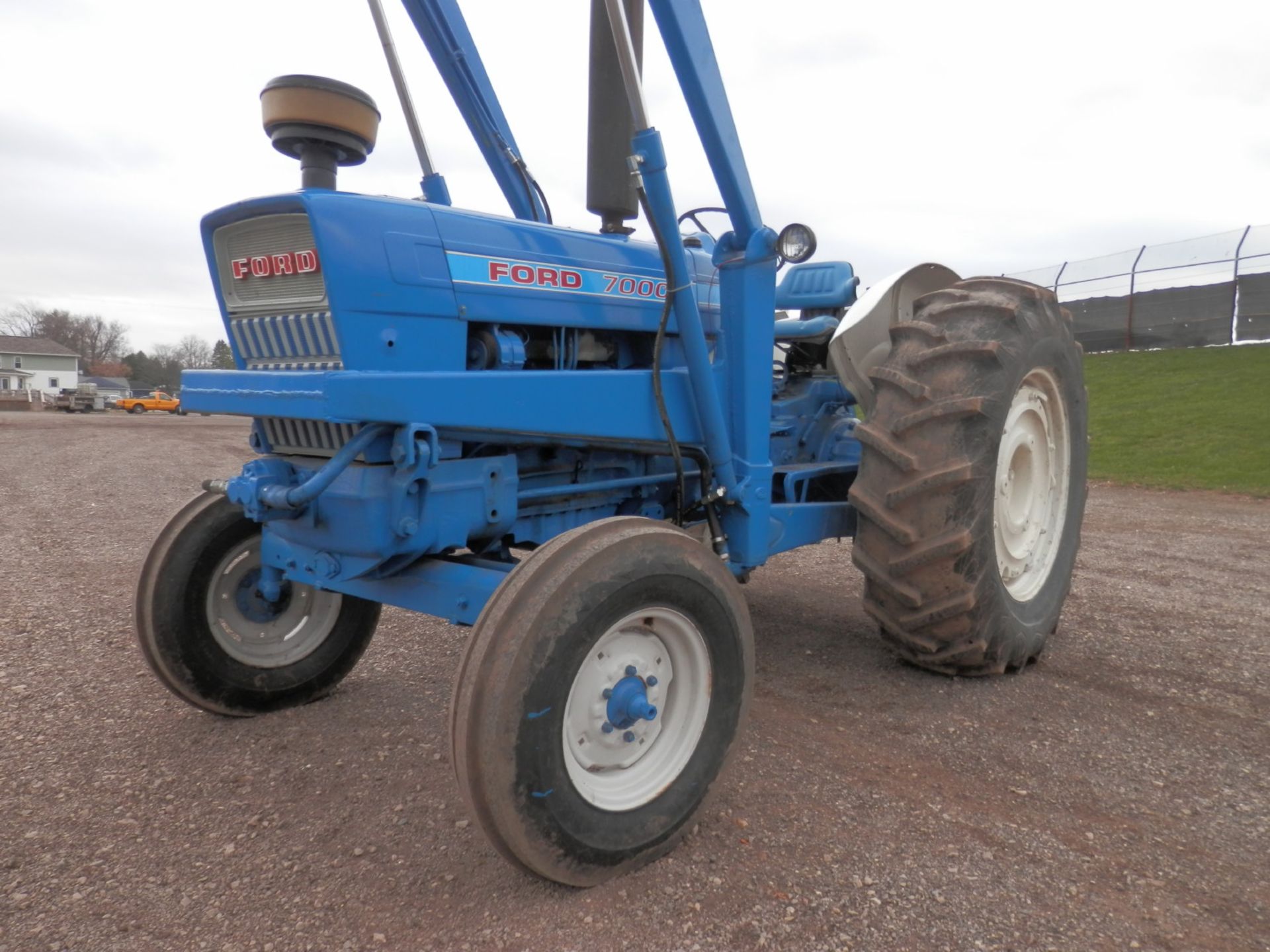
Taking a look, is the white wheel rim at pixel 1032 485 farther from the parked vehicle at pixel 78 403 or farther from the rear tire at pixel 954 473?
the parked vehicle at pixel 78 403

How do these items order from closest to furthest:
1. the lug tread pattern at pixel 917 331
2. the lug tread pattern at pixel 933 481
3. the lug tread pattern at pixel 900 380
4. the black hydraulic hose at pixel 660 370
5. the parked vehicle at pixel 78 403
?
the black hydraulic hose at pixel 660 370
the lug tread pattern at pixel 933 481
the lug tread pattern at pixel 900 380
the lug tread pattern at pixel 917 331
the parked vehicle at pixel 78 403

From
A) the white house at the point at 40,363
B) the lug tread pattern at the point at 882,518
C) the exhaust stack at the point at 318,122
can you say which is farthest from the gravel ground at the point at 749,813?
the white house at the point at 40,363

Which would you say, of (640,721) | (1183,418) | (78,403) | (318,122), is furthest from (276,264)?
(78,403)

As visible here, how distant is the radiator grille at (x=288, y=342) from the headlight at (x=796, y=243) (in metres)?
1.56

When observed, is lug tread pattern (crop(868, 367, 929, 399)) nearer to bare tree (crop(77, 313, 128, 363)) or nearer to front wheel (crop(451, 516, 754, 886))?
front wheel (crop(451, 516, 754, 886))

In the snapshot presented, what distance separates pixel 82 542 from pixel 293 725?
15.3ft

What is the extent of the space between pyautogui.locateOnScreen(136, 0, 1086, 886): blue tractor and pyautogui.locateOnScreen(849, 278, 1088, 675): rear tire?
0.01m

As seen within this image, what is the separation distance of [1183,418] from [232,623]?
1567cm

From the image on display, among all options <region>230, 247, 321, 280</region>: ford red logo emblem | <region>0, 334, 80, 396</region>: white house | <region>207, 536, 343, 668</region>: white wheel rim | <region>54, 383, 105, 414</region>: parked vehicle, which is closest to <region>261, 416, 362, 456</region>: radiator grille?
<region>230, 247, 321, 280</region>: ford red logo emblem

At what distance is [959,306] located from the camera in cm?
358

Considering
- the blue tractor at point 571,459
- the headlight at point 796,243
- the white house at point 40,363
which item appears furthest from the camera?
the white house at point 40,363

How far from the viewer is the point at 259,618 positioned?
3439 mm

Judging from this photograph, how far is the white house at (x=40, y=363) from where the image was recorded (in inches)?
2766

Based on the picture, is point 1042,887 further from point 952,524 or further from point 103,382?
point 103,382
